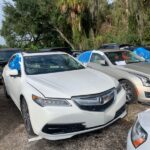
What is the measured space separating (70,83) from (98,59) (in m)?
3.42

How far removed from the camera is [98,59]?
26.9 ft

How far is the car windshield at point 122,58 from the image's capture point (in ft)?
25.4

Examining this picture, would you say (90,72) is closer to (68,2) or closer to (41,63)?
(41,63)

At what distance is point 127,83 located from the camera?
674cm

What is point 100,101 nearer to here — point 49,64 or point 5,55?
point 49,64

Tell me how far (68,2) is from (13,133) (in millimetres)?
19370

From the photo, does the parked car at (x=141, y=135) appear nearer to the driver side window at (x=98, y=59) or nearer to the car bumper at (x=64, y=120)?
the car bumper at (x=64, y=120)

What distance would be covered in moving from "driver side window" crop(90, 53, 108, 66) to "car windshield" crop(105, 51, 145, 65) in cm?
18

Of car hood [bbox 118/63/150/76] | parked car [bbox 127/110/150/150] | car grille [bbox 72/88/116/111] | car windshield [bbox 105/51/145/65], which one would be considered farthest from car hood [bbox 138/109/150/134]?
car windshield [bbox 105/51/145/65]

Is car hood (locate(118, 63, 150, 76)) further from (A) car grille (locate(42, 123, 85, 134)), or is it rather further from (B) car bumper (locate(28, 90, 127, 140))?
(A) car grille (locate(42, 123, 85, 134))

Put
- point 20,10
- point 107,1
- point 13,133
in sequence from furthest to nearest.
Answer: point 20,10 < point 107,1 < point 13,133

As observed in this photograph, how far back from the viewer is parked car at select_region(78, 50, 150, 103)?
6.45 meters

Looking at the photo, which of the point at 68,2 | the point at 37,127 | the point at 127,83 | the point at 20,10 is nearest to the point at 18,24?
the point at 20,10

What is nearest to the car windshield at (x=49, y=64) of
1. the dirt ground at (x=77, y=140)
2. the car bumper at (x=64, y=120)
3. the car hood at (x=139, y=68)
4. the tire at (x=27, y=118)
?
the tire at (x=27, y=118)
